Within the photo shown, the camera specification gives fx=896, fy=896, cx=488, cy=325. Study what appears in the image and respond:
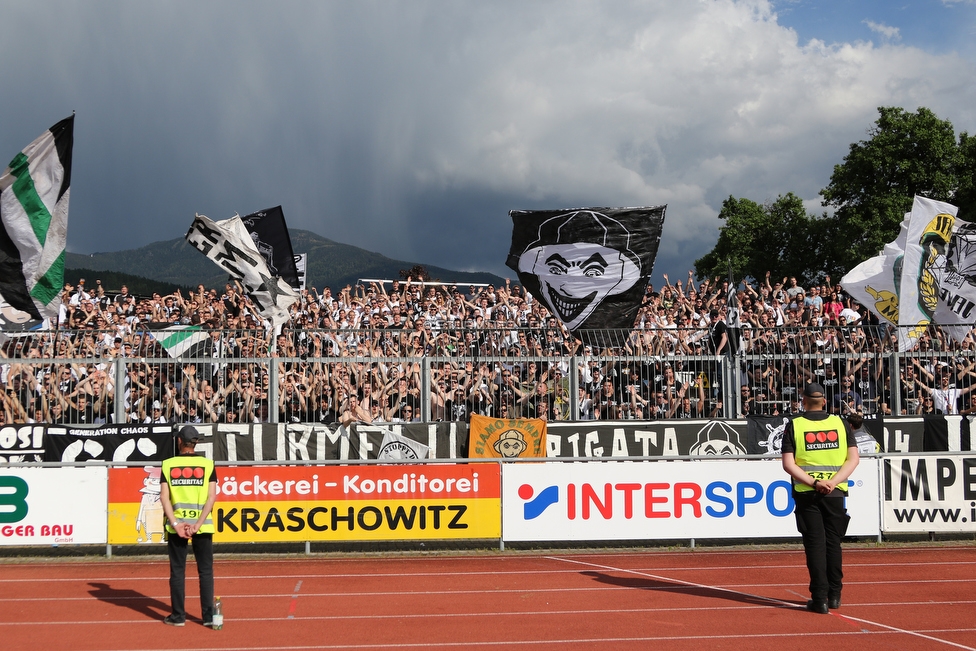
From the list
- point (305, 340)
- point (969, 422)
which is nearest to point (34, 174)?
point (305, 340)

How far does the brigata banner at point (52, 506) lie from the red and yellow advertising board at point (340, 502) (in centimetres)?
24

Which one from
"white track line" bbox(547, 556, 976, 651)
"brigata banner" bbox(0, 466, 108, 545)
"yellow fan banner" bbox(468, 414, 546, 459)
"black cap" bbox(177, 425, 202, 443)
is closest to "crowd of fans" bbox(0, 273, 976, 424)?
"yellow fan banner" bbox(468, 414, 546, 459)

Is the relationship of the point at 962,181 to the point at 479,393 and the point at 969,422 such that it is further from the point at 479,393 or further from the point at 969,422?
the point at 479,393

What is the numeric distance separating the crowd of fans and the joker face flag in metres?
2.26

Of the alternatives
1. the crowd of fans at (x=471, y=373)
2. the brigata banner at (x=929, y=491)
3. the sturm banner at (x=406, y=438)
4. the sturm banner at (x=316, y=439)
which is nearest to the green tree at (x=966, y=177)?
the crowd of fans at (x=471, y=373)

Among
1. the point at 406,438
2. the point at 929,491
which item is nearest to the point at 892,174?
the point at 929,491

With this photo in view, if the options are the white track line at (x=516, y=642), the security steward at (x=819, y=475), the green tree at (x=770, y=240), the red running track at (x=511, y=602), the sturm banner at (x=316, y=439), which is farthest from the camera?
the green tree at (x=770, y=240)

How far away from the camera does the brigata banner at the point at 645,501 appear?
12.9 m

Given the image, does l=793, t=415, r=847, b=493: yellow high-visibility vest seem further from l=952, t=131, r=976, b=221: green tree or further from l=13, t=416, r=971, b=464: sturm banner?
l=952, t=131, r=976, b=221: green tree

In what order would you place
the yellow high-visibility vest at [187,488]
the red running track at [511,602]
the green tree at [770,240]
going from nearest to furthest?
the red running track at [511,602]
the yellow high-visibility vest at [187,488]
the green tree at [770,240]

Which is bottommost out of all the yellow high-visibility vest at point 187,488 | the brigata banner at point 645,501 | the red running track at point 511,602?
the red running track at point 511,602

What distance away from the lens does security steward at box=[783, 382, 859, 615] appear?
818cm

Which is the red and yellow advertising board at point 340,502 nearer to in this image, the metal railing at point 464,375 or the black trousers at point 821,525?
the metal railing at point 464,375

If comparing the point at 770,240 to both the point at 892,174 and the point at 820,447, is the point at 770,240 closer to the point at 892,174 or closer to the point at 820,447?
the point at 892,174
